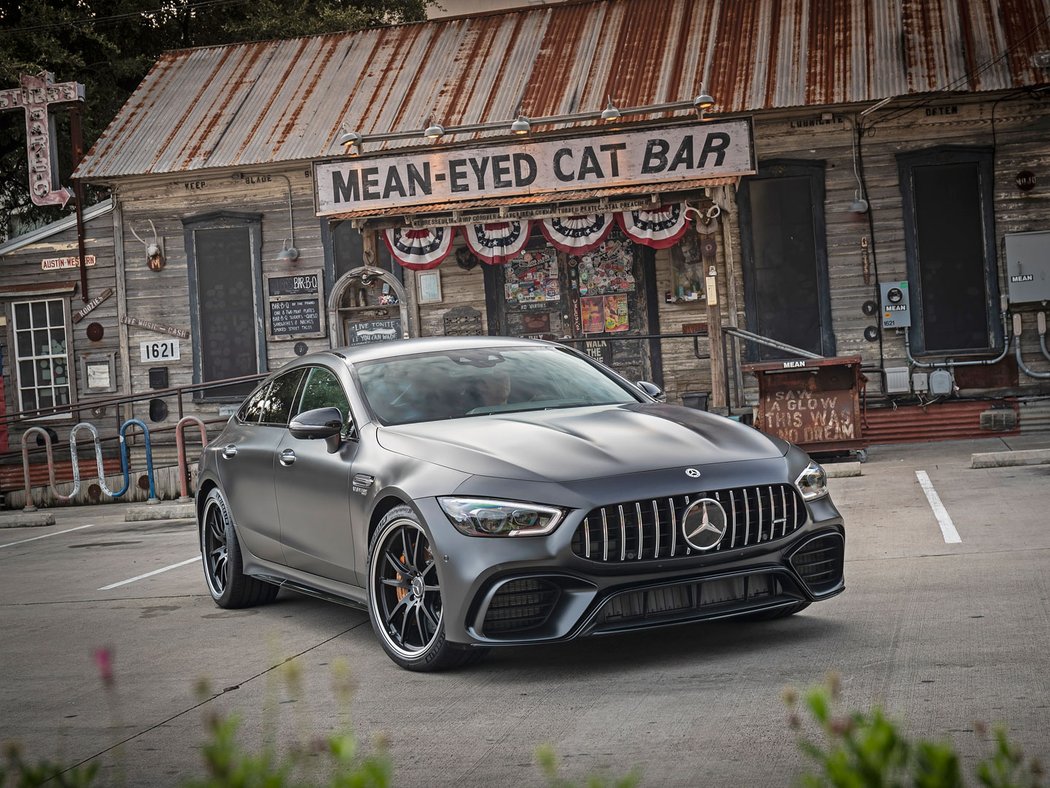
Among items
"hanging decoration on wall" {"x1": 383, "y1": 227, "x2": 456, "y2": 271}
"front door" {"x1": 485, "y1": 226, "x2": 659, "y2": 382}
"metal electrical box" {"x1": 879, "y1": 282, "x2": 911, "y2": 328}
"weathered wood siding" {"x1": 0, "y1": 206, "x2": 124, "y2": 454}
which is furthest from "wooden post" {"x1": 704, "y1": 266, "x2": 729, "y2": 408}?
"weathered wood siding" {"x1": 0, "y1": 206, "x2": 124, "y2": 454}

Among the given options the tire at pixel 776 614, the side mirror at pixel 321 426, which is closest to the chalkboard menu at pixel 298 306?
the side mirror at pixel 321 426

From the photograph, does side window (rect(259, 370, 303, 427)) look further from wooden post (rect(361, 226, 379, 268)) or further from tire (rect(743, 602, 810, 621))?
wooden post (rect(361, 226, 379, 268))

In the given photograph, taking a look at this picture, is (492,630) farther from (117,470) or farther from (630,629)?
(117,470)

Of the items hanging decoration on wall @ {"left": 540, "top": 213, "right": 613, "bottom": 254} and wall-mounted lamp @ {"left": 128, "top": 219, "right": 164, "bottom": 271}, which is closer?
hanging decoration on wall @ {"left": 540, "top": 213, "right": 613, "bottom": 254}

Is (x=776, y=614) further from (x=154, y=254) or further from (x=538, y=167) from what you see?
(x=154, y=254)

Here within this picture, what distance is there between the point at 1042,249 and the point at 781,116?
3850 mm

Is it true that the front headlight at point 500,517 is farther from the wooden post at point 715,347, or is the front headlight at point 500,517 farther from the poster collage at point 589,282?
the poster collage at point 589,282

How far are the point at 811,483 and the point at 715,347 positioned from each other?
412 inches

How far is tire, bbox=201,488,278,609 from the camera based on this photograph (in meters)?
8.28

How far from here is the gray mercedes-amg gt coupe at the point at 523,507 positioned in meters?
5.72

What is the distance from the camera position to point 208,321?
21.0m

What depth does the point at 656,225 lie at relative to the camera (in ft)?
57.0

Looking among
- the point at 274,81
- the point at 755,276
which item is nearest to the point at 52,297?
the point at 274,81

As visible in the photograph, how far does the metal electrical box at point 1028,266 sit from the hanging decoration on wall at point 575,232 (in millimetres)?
5285
